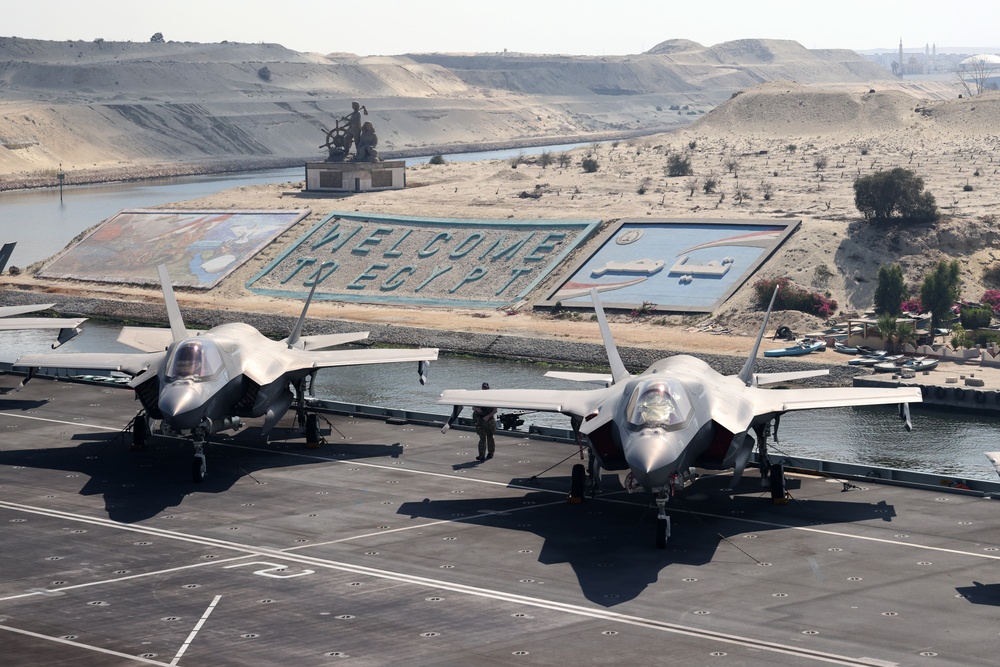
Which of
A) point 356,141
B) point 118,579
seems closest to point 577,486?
point 118,579

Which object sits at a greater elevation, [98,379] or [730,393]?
[730,393]

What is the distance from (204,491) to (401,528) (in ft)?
22.6

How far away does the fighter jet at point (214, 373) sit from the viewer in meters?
36.7

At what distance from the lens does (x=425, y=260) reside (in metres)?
96.3

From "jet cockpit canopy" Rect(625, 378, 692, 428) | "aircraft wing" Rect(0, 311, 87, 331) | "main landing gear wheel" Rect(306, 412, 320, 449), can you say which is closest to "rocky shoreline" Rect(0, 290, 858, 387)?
"aircraft wing" Rect(0, 311, 87, 331)

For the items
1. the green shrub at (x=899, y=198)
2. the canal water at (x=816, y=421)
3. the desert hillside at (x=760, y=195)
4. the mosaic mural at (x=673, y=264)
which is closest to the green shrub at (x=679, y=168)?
the desert hillside at (x=760, y=195)

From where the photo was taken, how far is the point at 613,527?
107ft

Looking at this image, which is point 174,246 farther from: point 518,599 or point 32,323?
point 518,599

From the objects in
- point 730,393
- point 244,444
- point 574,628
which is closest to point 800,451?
point 730,393

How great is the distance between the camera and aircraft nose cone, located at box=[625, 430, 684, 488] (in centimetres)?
2966

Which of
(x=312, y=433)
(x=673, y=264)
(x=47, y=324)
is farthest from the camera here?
(x=673, y=264)

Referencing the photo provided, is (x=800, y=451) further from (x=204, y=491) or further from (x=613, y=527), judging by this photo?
(x=204, y=491)

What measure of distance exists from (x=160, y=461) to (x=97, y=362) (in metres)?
4.64

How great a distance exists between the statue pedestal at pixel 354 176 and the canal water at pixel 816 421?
47846 millimetres
